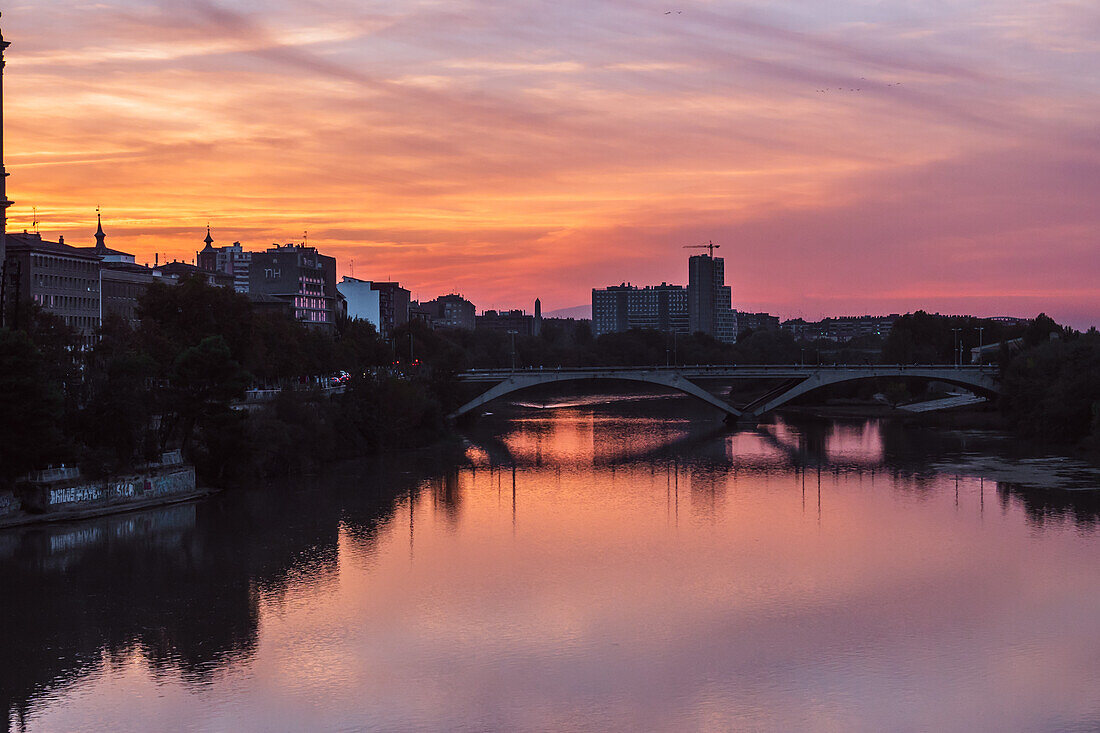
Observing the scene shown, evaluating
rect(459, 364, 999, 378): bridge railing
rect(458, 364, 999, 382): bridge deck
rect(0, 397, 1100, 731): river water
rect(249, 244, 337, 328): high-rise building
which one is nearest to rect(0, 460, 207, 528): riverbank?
rect(0, 397, 1100, 731): river water

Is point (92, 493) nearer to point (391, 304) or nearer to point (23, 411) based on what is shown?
point (23, 411)

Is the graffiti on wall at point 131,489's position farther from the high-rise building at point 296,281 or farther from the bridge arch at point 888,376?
the high-rise building at point 296,281

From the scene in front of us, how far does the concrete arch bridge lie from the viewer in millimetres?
70562

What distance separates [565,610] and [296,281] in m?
77.1

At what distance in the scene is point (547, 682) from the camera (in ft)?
67.2

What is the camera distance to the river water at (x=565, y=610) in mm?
19406

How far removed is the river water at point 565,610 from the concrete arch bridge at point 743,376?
25990 millimetres

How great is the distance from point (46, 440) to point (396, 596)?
42.1 ft

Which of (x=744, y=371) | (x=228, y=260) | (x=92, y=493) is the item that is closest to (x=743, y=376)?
(x=744, y=371)

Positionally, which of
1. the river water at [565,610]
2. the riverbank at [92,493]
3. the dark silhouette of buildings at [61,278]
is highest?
the dark silhouette of buildings at [61,278]

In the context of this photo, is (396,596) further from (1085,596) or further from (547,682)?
(1085,596)

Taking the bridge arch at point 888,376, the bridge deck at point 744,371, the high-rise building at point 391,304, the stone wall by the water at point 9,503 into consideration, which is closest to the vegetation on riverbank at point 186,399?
the stone wall by the water at point 9,503

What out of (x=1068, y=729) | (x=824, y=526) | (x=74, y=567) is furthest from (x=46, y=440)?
(x=1068, y=729)

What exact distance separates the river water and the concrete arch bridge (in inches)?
1023
